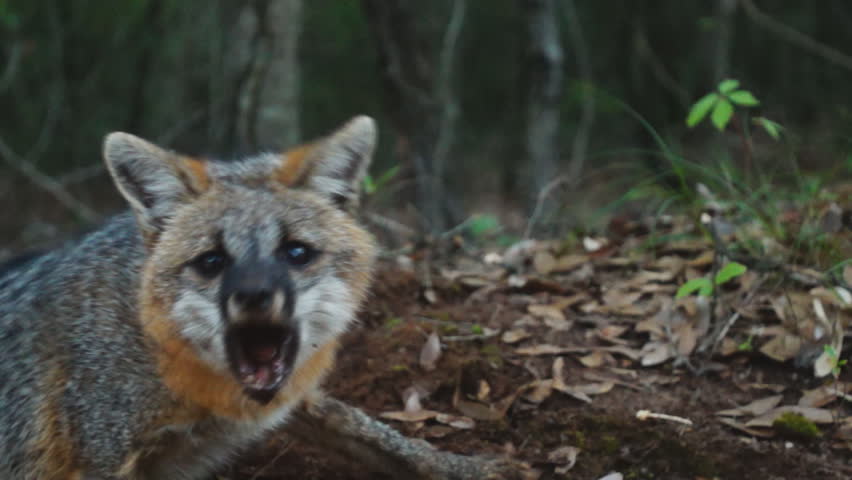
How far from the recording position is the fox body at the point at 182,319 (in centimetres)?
365

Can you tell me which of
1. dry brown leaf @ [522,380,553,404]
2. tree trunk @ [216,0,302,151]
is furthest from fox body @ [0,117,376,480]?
tree trunk @ [216,0,302,151]

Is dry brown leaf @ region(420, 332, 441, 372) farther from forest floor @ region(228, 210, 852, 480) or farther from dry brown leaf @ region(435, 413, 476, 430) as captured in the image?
dry brown leaf @ region(435, 413, 476, 430)

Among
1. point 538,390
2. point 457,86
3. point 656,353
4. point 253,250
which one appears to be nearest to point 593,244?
point 656,353

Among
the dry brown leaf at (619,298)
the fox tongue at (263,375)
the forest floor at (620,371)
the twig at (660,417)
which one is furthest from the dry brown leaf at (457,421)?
the fox tongue at (263,375)

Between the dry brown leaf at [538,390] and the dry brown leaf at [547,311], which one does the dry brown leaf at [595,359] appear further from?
the dry brown leaf at [547,311]

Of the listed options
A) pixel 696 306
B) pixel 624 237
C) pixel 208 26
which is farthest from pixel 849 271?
pixel 208 26

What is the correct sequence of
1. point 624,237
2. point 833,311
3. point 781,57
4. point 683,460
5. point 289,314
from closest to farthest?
point 289,314
point 683,460
point 833,311
point 624,237
point 781,57

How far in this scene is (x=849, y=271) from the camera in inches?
194

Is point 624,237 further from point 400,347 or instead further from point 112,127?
point 112,127

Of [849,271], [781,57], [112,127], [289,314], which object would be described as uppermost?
[289,314]

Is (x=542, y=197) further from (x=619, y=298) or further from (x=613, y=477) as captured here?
(x=613, y=477)

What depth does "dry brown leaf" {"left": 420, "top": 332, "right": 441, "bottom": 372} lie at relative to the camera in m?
5.21

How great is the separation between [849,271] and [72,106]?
17.2 metres

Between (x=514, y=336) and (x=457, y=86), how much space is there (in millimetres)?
14800
